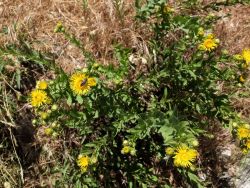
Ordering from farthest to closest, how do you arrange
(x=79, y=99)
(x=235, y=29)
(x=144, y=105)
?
1. (x=235, y=29)
2. (x=144, y=105)
3. (x=79, y=99)

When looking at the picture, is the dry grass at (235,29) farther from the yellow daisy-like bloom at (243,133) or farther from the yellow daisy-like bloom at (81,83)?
the yellow daisy-like bloom at (81,83)

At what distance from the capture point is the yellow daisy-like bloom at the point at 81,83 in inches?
107

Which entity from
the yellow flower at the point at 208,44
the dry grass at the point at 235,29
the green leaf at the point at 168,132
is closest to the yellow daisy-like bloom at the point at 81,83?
the green leaf at the point at 168,132

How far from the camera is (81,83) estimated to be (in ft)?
8.95

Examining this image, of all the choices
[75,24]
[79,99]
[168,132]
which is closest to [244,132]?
[168,132]

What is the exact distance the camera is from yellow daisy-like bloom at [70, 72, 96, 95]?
8.94 ft

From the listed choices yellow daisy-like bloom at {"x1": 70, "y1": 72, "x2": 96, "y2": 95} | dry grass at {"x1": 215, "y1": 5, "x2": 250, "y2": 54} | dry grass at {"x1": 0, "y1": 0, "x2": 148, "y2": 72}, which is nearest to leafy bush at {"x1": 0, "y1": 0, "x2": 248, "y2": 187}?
yellow daisy-like bloom at {"x1": 70, "y1": 72, "x2": 96, "y2": 95}

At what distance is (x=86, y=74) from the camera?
2.77 metres

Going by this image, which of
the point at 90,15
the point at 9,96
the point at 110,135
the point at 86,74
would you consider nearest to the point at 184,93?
the point at 110,135

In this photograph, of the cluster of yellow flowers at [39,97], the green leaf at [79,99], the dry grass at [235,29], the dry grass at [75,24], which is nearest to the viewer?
the green leaf at [79,99]

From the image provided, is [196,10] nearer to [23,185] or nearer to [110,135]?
[110,135]

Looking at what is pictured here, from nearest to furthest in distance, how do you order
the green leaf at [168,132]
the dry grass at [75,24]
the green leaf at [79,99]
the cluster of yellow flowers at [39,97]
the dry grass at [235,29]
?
the green leaf at [168,132] → the green leaf at [79,99] → the cluster of yellow flowers at [39,97] → the dry grass at [75,24] → the dry grass at [235,29]

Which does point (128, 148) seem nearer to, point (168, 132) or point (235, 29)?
point (168, 132)

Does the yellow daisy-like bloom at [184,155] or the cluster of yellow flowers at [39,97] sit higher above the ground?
the cluster of yellow flowers at [39,97]
